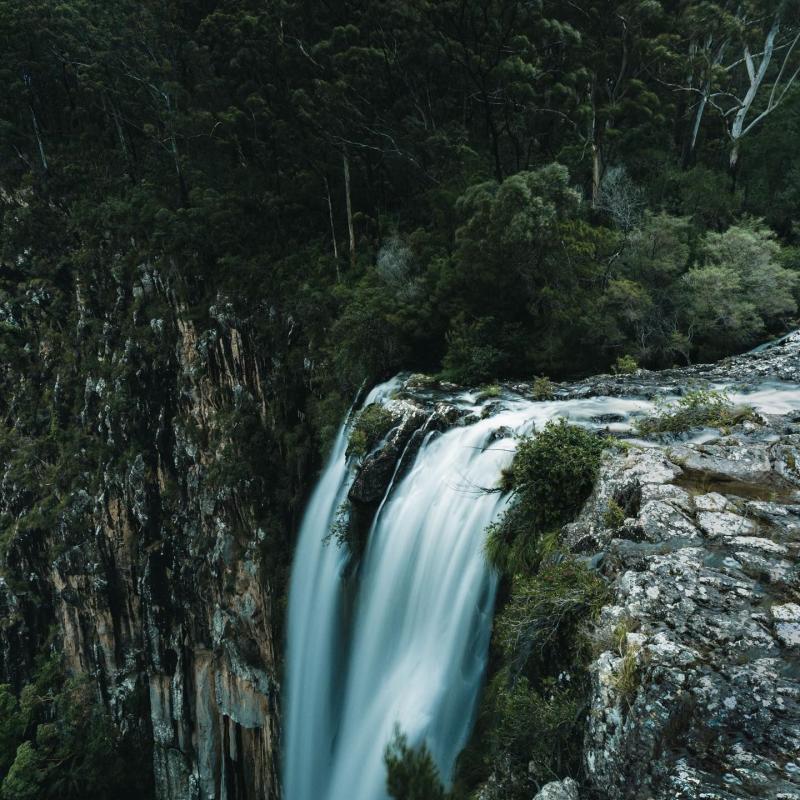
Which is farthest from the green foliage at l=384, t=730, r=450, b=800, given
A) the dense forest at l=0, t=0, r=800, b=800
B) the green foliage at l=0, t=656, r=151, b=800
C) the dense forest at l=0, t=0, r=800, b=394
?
the green foliage at l=0, t=656, r=151, b=800

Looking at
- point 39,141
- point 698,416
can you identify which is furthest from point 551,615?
point 39,141

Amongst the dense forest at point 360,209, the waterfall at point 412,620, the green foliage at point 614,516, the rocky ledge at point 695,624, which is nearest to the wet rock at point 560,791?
the rocky ledge at point 695,624

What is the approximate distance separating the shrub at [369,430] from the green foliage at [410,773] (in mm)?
5280

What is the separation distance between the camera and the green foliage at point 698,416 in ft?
27.3

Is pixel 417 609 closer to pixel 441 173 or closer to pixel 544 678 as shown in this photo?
pixel 544 678

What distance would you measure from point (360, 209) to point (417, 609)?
1885 centimetres

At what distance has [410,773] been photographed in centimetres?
782

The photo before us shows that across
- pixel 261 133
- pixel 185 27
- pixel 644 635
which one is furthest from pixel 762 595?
pixel 185 27

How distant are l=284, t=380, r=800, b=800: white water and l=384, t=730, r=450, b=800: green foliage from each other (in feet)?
0.52

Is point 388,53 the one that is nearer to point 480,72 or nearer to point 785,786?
point 480,72

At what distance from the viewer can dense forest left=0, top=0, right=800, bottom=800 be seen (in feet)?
44.4

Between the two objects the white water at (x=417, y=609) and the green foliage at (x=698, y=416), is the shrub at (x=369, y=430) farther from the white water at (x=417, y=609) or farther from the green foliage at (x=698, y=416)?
the green foliage at (x=698, y=416)

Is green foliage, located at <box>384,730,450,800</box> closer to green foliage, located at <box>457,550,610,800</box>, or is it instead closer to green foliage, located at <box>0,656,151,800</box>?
green foliage, located at <box>457,550,610,800</box>

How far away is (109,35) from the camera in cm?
2623
